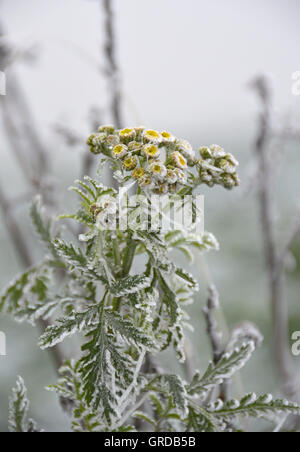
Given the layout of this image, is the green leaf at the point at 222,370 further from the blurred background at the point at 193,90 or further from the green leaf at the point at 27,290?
Result: the blurred background at the point at 193,90

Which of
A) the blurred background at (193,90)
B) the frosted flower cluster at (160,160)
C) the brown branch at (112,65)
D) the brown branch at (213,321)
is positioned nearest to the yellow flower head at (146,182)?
the frosted flower cluster at (160,160)

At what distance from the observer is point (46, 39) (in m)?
0.54

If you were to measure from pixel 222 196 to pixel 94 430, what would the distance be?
3.28ft

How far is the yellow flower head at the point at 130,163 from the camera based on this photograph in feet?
0.86

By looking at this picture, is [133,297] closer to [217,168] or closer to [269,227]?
[217,168]

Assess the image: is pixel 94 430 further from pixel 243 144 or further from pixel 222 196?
pixel 243 144

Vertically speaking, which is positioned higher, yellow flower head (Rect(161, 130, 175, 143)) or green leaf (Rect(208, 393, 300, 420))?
yellow flower head (Rect(161, 130, 175, 143))

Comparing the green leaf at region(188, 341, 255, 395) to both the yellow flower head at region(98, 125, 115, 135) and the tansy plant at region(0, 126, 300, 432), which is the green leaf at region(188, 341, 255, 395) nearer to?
the tansy plant at region(0, 126, 300, 432)

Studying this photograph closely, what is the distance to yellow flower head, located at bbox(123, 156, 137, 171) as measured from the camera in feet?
0.86

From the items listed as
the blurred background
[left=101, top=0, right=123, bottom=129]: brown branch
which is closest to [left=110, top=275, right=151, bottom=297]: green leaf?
[left=101, top=0, right=123, bottom=129]: brown branch

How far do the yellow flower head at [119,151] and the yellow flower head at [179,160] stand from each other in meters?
0.03

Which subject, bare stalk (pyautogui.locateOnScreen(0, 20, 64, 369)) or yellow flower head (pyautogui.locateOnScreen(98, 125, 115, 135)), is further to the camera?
bare stalk (pyautogui.locateOnScreen(0, 20, 64, 369))

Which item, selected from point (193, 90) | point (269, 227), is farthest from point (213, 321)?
point (193, 90)
